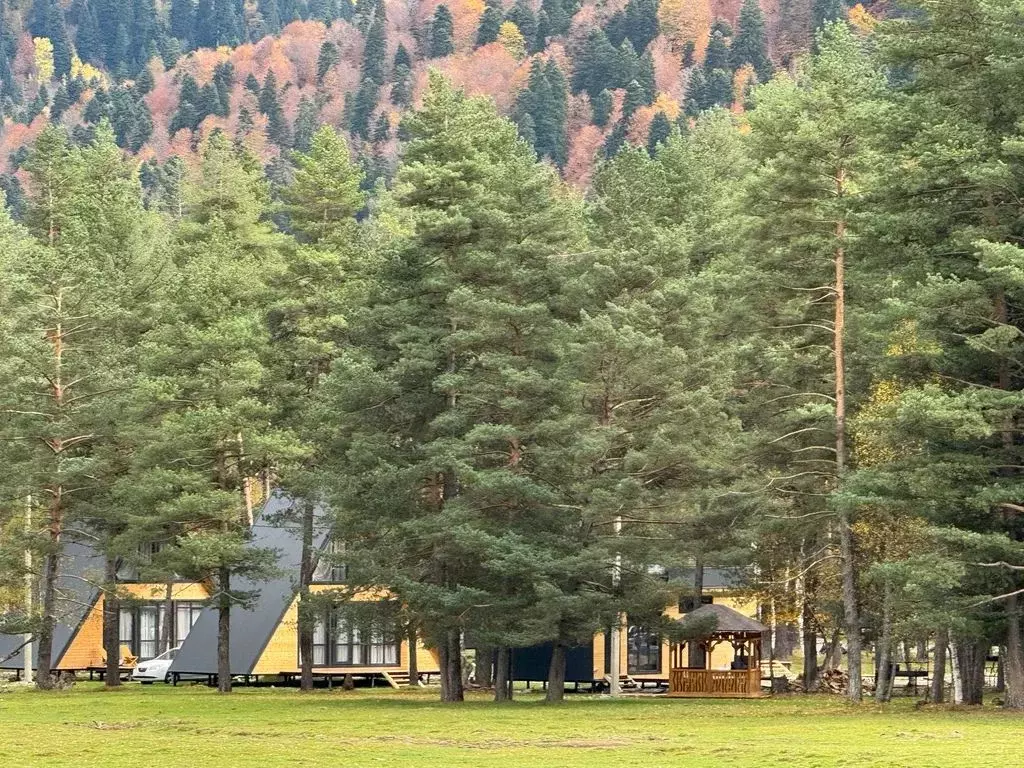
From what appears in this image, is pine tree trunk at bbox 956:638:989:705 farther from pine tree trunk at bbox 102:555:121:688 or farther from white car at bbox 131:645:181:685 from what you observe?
white car at bbox 131:645:181:685

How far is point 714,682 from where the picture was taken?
4997cm

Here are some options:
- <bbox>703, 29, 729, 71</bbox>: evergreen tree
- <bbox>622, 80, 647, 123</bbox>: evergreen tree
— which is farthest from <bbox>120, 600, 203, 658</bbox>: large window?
<bbox>703, 29, 729, 71</bbox>: evergreen tree

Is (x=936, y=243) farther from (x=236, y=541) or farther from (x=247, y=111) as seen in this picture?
(x=247, y=111)

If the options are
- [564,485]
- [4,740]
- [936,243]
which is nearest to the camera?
[4,740]

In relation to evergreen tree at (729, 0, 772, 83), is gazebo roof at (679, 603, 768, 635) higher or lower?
lower

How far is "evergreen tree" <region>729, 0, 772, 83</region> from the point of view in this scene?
18801 cm

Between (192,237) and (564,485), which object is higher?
(192,237)

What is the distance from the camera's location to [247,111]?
199 metres

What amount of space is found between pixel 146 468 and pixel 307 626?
728 cm

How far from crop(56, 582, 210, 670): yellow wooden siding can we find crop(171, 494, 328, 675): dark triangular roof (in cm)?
381

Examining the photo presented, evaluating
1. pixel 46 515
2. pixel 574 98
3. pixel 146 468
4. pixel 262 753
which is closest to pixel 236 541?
pixel 146 468

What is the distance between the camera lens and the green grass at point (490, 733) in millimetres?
24797

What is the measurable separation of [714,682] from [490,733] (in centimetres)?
2048

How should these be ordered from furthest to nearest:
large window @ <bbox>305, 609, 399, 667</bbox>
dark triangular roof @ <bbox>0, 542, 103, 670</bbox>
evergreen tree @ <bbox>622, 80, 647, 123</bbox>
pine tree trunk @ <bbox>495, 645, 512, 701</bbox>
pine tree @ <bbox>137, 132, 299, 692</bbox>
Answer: evergreen tree @ <bbox>622, 80, 647, 123</bbox> → dark triangular roof @ <bbox>0, 542, 103, 670</bbox> → large window @ <bbox>305, 609, 399, 667</bbox> → pine tree @ <bbox>137, 132, 299, 692</bbox> → pine tree trunk @ <bbox>495, 645, 512, 701</bbox>
